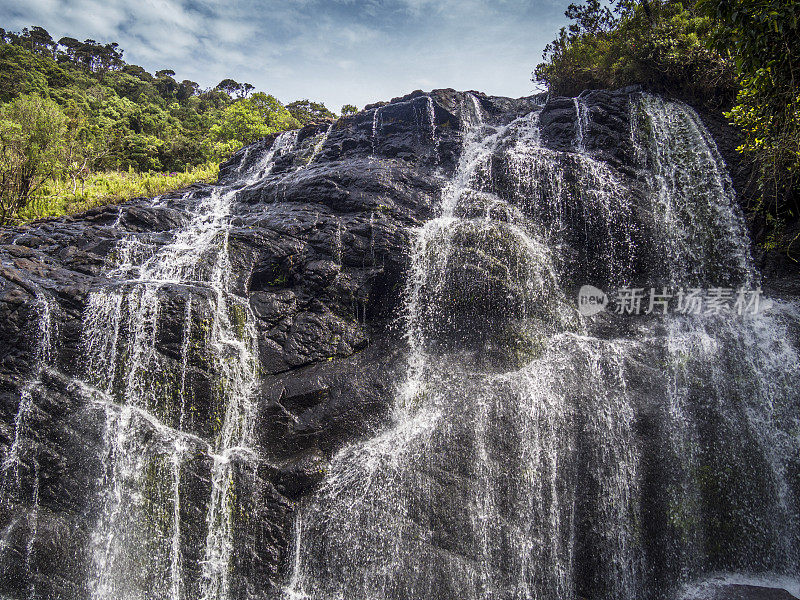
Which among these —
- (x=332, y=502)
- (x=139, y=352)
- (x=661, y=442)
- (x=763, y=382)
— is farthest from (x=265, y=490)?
(x=763, y=382)

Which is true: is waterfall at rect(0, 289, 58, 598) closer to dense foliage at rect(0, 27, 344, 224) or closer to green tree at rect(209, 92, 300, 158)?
dense foliage at rect(0, 27, 344, 224)

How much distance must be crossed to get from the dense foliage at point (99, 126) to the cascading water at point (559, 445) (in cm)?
1175

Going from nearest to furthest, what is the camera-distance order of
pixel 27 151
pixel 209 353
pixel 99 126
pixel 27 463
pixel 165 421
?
pixel 27 463 → pixel 165 421 → pixel 209 353 → pixel 27 151 → pixel 99 126

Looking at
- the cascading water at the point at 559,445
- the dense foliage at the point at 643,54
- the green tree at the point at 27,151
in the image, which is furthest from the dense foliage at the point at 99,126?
the dense foliage at the point at 643,54

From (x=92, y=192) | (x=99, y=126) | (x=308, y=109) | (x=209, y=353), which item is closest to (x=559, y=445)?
(x=209, y=353)

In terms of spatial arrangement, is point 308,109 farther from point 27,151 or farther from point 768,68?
point 768,68

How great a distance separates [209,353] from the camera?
7387 millimetres

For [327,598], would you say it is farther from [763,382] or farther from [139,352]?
[763,382]

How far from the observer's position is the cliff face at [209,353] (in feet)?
20.3

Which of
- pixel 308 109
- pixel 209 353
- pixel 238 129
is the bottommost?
pixel 209 353

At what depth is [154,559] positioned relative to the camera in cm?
620

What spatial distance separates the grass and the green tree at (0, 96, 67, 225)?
33 cm

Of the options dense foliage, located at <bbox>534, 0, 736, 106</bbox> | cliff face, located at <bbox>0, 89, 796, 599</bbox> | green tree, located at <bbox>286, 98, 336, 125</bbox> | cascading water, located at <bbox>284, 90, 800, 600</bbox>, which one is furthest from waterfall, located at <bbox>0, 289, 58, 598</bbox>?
green tree, located at <bbox>286, 98, 336, 125</bbox>

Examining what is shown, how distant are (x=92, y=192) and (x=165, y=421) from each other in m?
10.2
